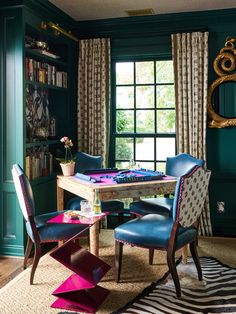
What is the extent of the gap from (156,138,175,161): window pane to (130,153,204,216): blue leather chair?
60 cm

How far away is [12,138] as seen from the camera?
3.82 m

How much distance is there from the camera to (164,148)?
16.0ft

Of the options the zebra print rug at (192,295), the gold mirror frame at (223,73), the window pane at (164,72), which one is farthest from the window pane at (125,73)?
the zebra print rug at (192,295)

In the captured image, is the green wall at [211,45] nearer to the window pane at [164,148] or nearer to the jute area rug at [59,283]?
the window pane at [164,148]

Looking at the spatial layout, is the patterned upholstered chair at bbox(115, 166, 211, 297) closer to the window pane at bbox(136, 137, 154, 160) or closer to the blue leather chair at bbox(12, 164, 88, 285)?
the blue leather chair at bbox(12, 164, 88, 285)

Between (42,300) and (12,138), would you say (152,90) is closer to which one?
(12,138)

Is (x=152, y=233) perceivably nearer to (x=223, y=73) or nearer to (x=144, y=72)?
(x=223, y=73)

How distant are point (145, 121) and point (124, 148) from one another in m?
0.44

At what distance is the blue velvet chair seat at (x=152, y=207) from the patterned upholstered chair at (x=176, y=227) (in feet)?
1.77

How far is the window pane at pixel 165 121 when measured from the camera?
4.82m

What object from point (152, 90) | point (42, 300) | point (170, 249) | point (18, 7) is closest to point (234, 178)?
point (152, 90)

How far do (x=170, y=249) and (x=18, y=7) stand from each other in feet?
8.55

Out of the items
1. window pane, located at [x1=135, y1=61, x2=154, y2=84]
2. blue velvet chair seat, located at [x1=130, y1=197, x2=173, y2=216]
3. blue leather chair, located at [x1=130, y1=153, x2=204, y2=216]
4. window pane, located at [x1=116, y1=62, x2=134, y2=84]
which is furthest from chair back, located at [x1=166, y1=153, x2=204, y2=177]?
window pane, located at [x1=116, y1=62, x2=134, y2=84]

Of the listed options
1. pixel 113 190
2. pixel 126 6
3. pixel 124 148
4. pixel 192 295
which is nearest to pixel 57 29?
pixel 126 6
